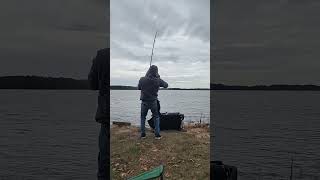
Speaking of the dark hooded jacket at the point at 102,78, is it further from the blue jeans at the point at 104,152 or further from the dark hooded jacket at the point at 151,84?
the dark hooded jacket at the point at 151,84

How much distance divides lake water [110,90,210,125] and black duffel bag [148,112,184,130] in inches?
1.7

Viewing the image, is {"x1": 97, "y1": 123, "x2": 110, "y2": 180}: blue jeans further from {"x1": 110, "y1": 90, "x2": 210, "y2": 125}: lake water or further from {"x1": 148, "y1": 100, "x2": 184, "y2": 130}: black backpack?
{"x1": 148, "y1": 100, "x2": 184, "y2": 130}: black backpack

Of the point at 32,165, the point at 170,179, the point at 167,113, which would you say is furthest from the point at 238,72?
the point at 32,165

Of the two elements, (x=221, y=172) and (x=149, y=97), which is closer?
(x=221, y=172)

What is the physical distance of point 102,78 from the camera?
131 inches

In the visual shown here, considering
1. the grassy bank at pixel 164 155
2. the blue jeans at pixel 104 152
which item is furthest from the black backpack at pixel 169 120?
the blue jeans at pixel 104 152

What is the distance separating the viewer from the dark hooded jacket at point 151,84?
332 cm

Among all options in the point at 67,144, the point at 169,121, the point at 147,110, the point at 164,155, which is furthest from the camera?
the point at 67,144

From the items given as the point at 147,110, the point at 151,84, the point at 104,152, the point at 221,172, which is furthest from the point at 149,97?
the point at 221,172

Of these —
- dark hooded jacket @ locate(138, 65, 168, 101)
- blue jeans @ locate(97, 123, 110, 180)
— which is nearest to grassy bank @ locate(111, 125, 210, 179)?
blue jeans @ locate(97, 123, 110, 180)

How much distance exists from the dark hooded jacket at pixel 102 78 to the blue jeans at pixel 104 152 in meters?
0.08

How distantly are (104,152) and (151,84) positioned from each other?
2.36ft

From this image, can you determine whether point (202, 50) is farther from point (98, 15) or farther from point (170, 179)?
point (170, 179)

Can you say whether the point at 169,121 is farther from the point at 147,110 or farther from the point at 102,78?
the point at 102,78
